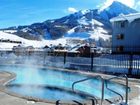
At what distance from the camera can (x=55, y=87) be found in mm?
13445

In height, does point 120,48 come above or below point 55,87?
above

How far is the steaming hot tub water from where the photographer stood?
12.1 metres

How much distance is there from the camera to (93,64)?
21.2 meters

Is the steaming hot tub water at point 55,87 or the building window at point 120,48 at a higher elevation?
the building window at point 120,48

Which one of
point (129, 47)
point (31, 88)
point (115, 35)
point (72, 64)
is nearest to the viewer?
point (31, 88)

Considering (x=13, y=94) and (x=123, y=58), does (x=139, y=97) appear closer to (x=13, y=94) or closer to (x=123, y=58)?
(x=13, y=94)

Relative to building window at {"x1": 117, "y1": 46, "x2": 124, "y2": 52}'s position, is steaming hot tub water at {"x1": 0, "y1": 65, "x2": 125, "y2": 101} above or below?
below

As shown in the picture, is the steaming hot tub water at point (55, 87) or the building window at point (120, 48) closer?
the steaming hot tub water at point (55, 87)

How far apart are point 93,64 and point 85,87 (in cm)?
624

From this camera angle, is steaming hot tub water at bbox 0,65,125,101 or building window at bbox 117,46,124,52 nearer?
steaming hot tub water at bbox 0,65,125,101

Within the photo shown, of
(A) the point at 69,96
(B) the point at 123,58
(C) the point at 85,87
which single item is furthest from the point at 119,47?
(A) the point at 69,96

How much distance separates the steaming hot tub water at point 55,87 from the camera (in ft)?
39.7

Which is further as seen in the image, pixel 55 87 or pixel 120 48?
pixel 120 48

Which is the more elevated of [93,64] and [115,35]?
[115,35]
